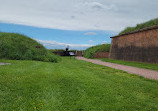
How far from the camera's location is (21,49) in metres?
12.1

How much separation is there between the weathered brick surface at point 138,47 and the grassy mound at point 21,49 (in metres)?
8.69

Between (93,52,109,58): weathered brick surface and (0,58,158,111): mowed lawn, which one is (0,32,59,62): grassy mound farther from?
(93,52,109,58): weathered brick surface

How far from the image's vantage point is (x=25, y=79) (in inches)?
198

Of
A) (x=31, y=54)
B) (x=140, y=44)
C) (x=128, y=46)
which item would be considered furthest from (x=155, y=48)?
(x=31, y=54)

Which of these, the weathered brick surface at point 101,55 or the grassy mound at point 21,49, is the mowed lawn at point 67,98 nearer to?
the grassy mound at point 21,49

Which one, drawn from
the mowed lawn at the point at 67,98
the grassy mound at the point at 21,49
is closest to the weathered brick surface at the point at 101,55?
the grassy mound at the point at 21,49

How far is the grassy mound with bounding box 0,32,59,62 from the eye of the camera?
36.9 ft

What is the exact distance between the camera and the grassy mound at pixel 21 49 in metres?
11.2

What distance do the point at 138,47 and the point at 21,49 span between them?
460 inches

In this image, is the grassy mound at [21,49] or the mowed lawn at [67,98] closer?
the mowed lawn at [67,98]

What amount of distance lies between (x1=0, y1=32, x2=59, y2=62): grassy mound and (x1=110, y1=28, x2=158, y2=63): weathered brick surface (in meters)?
8.69

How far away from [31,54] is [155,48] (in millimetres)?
11045

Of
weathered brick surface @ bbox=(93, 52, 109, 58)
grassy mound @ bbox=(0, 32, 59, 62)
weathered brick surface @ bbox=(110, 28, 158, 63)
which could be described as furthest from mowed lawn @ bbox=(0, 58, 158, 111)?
weathered brick surface @ bbox=(93, 52, 109, 58)

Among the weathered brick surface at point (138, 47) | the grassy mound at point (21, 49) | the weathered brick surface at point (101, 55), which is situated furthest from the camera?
the weathered brick surface at point (101, 55)
